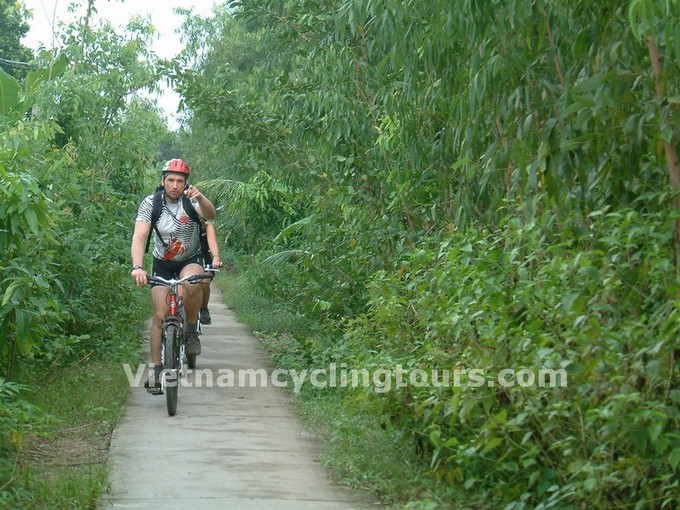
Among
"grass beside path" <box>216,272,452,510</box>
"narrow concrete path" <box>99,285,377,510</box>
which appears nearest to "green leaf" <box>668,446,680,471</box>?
"grass beside path" <box>216,272,452,510</box>

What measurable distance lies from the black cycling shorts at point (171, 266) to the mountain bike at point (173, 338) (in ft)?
0.94

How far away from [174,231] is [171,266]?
344 mm

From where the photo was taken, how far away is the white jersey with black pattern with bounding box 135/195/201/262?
10289 millimetres

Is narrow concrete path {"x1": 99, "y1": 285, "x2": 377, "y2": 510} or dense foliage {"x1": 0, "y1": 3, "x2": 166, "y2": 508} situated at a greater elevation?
dense foliage {"x1": 0, "y1": 3, "x2": 166, "y2": 508}

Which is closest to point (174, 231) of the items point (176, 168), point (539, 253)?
point (176, 168)

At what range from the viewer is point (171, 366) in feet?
30.7

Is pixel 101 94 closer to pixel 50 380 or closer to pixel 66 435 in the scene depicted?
pixel 50 380

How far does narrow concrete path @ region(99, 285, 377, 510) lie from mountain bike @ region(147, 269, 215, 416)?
0.23 metres

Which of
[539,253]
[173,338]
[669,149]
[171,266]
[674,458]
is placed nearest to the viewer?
[674,458]

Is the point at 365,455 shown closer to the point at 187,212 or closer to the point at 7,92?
the point at 7,92

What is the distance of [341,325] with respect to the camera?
42.9 feet

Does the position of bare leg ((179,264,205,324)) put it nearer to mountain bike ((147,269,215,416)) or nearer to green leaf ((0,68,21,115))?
mountain bike ((147,269,215,416))

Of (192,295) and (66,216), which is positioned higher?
(66,216)

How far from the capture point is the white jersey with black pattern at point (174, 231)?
1029cm
